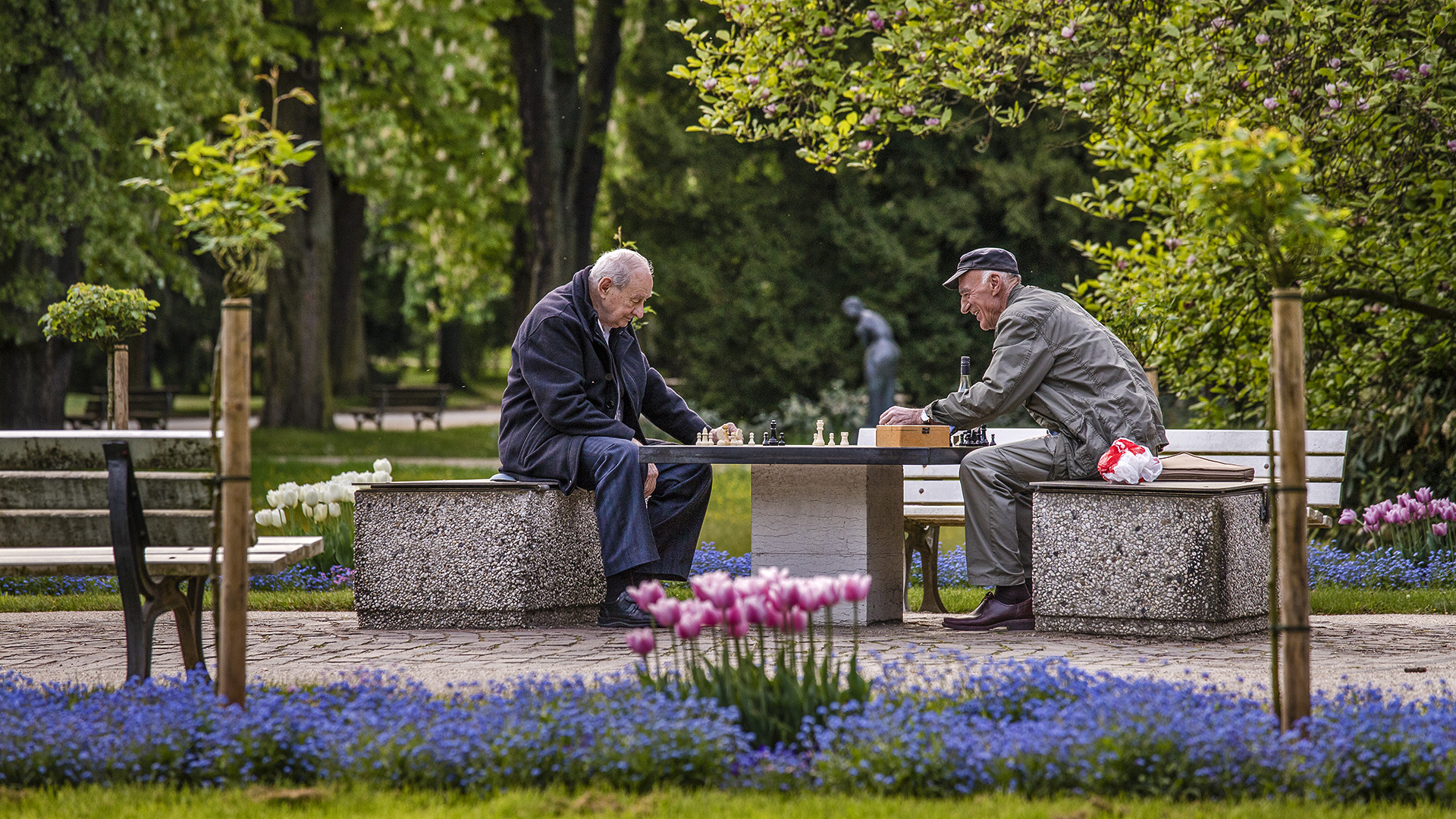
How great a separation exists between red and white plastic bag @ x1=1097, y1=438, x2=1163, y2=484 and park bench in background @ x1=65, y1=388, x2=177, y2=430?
748 inches

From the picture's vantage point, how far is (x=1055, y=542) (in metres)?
6.03

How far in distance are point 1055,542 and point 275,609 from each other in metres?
3.94

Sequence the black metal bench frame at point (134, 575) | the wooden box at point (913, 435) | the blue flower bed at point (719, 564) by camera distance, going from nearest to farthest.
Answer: the black metal bench frame at point (134, 575), the wooden box at point (913, 435), the blue flower bed at point (719, 564)

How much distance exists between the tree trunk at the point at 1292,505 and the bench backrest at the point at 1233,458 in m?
3.99

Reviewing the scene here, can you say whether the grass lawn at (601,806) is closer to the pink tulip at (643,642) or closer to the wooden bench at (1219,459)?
the pink tulip at (643,642)

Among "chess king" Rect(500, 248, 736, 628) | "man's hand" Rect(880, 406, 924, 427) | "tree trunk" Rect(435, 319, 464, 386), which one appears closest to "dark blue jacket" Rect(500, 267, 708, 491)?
"chess king" Rect(500, 248, 736, 628)

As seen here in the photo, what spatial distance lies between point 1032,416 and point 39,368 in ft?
38.9

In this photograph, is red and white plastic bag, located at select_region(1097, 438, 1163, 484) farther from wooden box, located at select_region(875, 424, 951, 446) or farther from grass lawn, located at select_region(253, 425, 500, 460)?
grass lawn, located at select_region(253, 425, 500, 460)

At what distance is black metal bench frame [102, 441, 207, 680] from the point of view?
4.67 m

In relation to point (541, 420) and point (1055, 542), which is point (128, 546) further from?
point (1055, 542)

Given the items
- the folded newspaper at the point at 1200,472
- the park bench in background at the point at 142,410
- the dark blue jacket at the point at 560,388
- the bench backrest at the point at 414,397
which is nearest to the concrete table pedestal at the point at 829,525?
the dark blue jacket at the point at 560,388

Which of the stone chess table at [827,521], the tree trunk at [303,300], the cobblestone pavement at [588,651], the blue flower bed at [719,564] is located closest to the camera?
the cobblestone pavement at [588,651]

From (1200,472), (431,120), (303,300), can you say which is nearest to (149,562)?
(1200,472)

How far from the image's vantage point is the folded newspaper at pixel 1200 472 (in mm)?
6586
